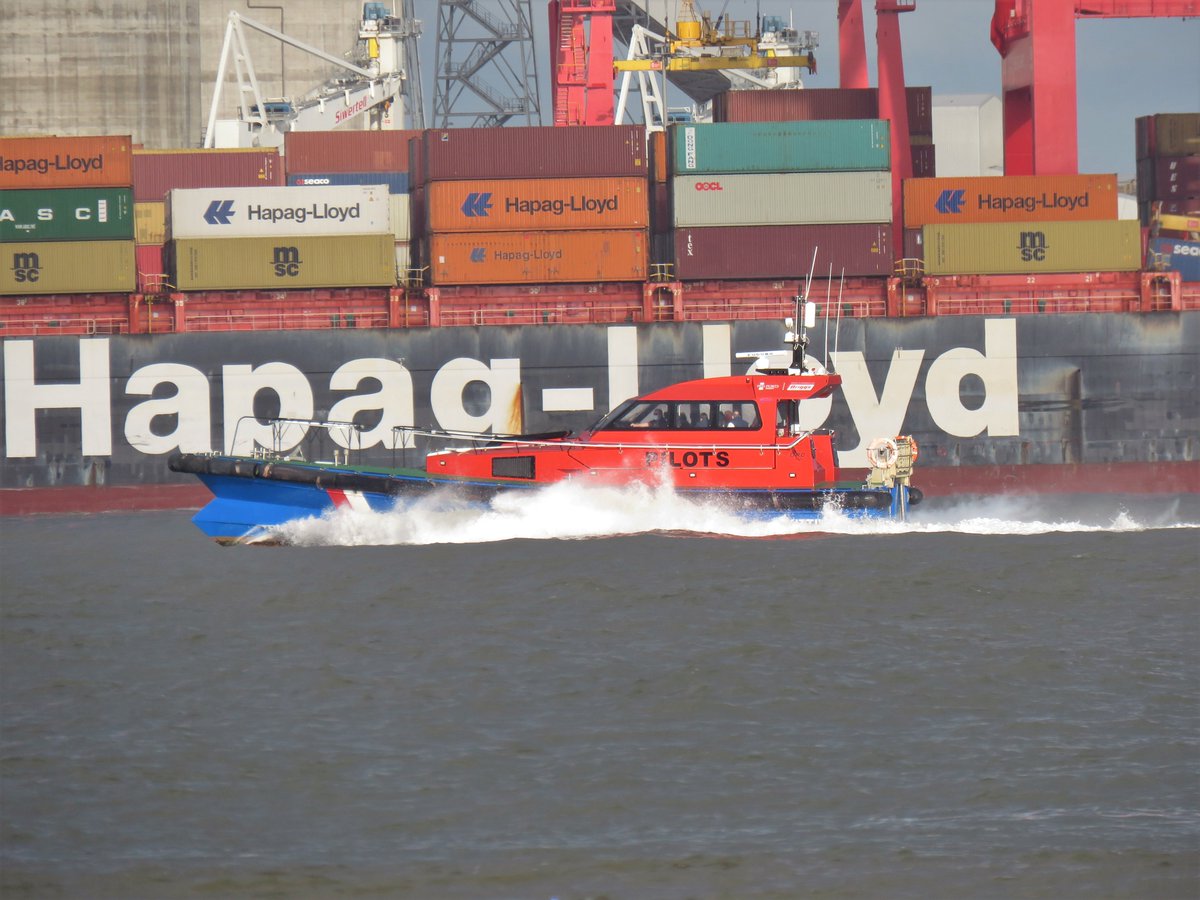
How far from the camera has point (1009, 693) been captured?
12.1 metres

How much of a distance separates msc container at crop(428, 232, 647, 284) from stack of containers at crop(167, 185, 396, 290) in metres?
1.05

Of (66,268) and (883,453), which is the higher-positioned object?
(66,268)

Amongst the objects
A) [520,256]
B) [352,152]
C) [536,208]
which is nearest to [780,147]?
[536,208]

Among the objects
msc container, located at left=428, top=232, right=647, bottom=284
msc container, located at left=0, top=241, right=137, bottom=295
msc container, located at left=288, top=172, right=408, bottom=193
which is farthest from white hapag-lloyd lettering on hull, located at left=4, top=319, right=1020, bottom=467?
msc container, located at left=288, top=172, right=408, bottom=193

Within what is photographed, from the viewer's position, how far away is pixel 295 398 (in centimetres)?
2969

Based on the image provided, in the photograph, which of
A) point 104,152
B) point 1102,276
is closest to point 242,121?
point 104,152

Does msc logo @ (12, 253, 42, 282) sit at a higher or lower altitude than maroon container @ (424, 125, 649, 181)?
lower

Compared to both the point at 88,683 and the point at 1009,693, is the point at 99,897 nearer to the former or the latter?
the point at 88,683

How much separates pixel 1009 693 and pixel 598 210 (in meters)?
19.1

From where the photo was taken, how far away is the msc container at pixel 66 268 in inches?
1175

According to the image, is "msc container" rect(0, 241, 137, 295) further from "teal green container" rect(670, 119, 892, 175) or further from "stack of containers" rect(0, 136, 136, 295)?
"teal green container" rect(670, 119, 892, 175)

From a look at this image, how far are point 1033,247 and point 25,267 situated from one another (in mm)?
19089

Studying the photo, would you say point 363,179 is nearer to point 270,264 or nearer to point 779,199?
point 270,264

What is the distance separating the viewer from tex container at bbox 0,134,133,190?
30312mm
